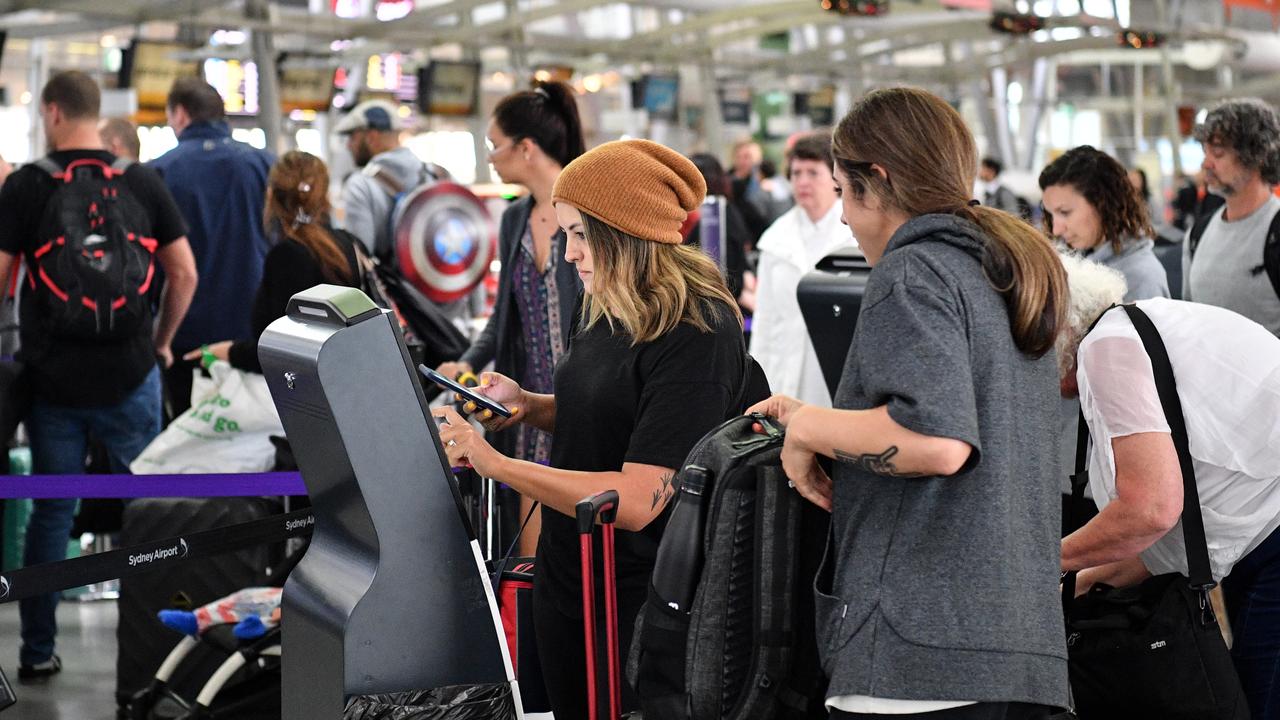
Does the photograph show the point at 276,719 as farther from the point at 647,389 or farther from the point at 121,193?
the point at 647,389

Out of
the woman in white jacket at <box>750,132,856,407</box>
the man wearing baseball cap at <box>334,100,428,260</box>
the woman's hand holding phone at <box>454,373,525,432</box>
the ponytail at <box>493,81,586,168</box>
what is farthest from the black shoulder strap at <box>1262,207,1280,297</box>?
the man wearing baseball cap at <box>334,100,428,260</box>

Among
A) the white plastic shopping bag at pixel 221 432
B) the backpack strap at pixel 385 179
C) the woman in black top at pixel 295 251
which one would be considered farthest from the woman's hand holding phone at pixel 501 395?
the backpack strap at pixel 385 179

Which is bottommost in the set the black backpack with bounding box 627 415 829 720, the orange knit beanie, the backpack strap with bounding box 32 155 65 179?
the black backpack with bounding box 627 415 829 720

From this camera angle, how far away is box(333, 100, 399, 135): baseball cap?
23.2 ft

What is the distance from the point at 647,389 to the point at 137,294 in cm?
325

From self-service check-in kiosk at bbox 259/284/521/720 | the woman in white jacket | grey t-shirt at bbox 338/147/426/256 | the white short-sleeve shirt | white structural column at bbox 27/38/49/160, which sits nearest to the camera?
self-service check-in kiosk at bbox 259/284/521/720

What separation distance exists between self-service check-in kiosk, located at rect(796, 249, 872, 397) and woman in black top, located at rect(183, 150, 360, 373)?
1507 mm

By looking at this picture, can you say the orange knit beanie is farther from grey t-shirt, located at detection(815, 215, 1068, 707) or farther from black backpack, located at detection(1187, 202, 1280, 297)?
black backpack, located at detection(1187, 202, 1280, 297)

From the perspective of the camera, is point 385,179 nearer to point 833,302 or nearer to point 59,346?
point 59,346

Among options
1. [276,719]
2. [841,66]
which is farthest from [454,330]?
[841,66]

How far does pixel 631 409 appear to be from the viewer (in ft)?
8.52

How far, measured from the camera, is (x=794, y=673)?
2.18 metres

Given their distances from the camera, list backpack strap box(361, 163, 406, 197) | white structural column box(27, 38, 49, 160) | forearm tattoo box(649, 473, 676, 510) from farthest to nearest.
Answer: white structural column box(27, 38, 49, 160) → backpack strap box(361, 163, 406, 197) → forearm tattoo box(649, 473, 676, 510)

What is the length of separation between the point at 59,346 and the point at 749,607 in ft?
12.1
